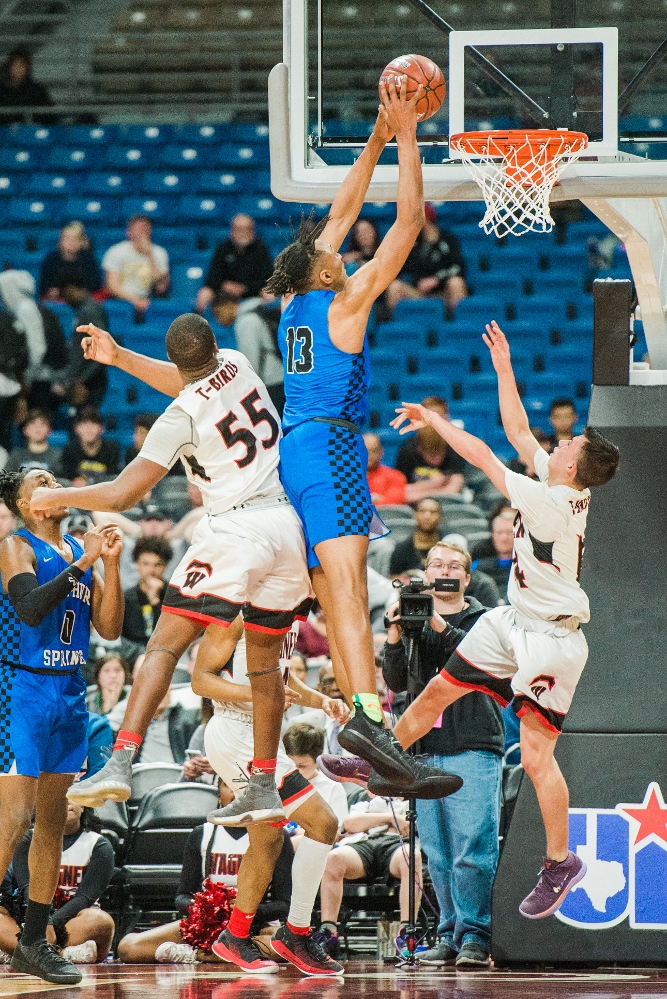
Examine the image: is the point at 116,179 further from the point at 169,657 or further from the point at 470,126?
the point at 169,657

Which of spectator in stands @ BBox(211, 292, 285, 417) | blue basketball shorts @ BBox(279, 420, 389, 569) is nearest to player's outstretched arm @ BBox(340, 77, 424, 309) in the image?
blue basketball shorts @ BBox(279, 420, 389, 569)

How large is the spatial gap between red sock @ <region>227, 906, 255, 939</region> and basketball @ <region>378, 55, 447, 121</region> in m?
4.20

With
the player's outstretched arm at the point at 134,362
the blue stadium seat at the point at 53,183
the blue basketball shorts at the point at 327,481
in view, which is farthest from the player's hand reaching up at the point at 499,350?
the blue stadium seat at the point at 53,183

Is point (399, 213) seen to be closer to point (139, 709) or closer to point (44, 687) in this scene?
point (139, 709)

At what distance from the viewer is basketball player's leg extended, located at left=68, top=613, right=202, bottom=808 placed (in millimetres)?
6168

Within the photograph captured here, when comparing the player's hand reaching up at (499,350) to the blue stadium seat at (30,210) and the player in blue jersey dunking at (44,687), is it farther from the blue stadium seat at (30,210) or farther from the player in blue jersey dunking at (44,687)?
the blue stadium seat at (30,210)

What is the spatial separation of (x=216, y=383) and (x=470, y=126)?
2.13m

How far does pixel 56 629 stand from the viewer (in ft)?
24.9

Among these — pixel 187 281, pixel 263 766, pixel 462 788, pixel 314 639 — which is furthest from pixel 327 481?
pixel 187 281

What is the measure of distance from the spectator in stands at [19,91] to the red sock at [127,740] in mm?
11569

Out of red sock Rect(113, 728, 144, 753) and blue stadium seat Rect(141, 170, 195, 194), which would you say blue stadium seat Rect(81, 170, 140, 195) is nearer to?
blue stadium seat Rect(141, 170, 195, 194)

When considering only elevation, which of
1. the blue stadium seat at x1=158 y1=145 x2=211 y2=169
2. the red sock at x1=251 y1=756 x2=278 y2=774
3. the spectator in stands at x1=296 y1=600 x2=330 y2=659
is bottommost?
the spectator in stands at x1=296 y1=600 x2=330 y2=659

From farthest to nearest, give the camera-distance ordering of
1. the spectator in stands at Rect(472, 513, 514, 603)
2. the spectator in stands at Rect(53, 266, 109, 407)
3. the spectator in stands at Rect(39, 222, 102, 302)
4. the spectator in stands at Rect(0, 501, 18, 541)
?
1. the spectator in stands at Rect(39, 222, 102, 302)
2. the spectator in stands at Rect(53, 266, 109, 407)
3. the spectator in stands at Rect(0, 501, 18, 541)
4. the spectator in stands at Rect(472, 513, 514, 603)

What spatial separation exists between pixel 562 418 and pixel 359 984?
257 inches
